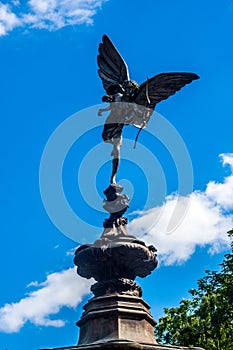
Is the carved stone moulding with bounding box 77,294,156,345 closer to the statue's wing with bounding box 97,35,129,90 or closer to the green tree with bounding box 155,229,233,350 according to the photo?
the statue's wing with bounding box 97,35,129,90

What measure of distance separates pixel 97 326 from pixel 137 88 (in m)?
4.62

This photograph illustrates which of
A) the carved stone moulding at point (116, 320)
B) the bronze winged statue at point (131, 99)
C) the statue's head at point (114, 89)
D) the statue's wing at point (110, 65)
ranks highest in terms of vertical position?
the statue's wing at point (110, 65)

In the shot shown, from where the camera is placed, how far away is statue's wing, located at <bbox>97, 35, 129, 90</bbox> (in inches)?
389

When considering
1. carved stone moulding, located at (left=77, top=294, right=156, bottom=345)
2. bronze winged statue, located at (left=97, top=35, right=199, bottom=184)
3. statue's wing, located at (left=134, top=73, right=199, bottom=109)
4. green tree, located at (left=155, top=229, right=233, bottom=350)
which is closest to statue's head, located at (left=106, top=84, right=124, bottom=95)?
bronze winged statue, located at (left=97, top=35, right=199, bottom=184)

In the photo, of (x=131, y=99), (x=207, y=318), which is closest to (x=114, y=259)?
(x=131, y=99)

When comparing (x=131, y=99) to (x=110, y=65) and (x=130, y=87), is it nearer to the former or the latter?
(x=130, y=87)

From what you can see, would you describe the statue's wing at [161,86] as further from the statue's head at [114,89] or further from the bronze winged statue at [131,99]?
the statue's head at [114,89]

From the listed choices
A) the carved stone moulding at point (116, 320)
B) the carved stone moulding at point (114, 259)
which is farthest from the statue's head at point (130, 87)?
the carved stone moulding at point (116, 320)

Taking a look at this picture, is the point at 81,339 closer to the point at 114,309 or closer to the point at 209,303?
the point at 114,309

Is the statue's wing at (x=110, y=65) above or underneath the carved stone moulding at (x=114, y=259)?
above

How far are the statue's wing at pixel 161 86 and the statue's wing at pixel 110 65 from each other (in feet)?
2.21

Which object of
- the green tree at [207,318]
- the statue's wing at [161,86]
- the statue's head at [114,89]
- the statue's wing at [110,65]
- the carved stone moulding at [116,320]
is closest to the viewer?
the carved stone moulding at [116,320]

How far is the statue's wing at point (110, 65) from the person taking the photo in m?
9.88

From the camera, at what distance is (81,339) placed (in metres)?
7.36
